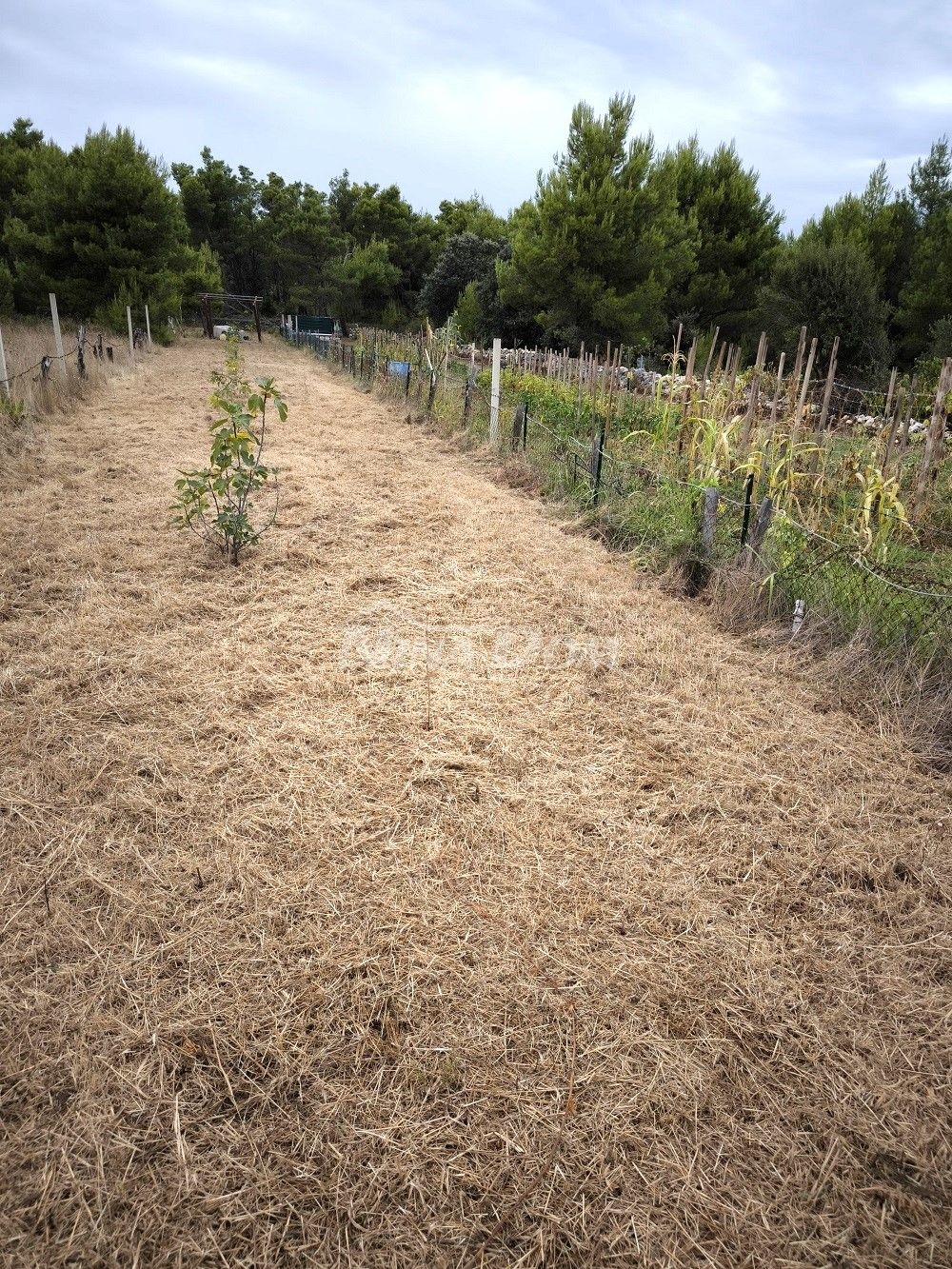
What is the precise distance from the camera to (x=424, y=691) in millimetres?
3227

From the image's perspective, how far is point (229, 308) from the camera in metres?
45.6

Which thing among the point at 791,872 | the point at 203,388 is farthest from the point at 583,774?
the point at 203,388

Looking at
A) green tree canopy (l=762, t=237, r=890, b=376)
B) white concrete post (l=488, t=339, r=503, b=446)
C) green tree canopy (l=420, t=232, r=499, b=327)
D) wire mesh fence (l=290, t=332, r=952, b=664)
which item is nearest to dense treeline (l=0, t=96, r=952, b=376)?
green tree canopy (l=762, t=237, r=890, b=376)

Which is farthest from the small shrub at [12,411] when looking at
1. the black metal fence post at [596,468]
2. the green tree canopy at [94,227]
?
the green tree canopy at [94,227]

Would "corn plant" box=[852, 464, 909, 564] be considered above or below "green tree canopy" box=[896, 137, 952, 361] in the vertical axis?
below

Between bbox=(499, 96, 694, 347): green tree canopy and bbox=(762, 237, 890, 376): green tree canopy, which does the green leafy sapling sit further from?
bbox=(499, 96, 694, 347): green tree canopy

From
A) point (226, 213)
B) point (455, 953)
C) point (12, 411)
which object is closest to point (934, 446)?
point (455, 953)

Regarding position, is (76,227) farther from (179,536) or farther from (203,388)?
(179,536)

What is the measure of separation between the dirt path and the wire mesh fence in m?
0.53

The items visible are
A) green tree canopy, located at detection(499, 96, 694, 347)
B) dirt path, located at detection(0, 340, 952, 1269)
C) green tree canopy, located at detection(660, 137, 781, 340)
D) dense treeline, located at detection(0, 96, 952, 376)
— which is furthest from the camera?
green tree canopy, located at detection(660, 137, 781, 340)

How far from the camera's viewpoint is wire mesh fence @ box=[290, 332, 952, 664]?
350 centimetres

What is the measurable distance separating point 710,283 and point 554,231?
695cm

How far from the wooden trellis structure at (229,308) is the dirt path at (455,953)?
32.1m

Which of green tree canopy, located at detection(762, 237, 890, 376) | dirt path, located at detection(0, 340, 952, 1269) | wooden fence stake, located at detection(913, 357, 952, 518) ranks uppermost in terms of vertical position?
green tree canopy, located at detection(762, 237, 890, 376)
